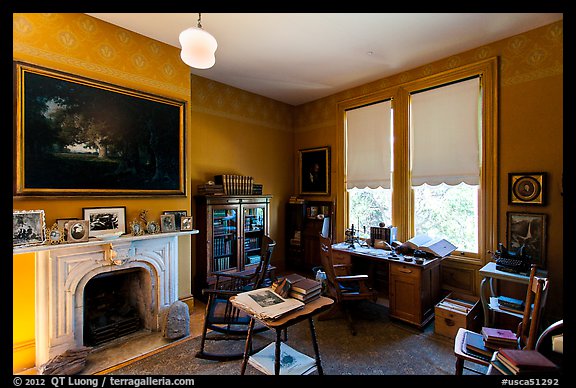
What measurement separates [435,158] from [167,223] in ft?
12.5

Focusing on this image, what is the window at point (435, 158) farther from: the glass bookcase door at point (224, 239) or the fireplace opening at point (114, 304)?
the fireplace opening at point (114, 304)

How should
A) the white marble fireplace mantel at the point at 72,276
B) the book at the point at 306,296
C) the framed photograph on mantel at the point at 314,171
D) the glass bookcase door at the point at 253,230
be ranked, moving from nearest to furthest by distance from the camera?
the book at the point at 306,296 → the white marble fireplace mantel at the point at 72,276 → the glass bookcase door at the point at 253,230 → the framed photograph on mantel at the point at 314,171

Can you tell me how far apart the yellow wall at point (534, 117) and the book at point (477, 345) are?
176cm

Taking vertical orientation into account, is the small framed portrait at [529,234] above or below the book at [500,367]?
above

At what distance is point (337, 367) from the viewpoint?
2344 millimetres

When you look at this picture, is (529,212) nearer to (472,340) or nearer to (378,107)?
(472,340)

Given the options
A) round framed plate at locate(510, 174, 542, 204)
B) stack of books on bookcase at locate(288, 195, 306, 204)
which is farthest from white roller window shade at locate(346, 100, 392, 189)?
round framed plate at locate(510, 174, 542, 204)

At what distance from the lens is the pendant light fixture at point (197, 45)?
77.9 inches

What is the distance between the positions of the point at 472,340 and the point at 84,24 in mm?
4619

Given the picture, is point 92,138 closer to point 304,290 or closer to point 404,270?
point 304,290

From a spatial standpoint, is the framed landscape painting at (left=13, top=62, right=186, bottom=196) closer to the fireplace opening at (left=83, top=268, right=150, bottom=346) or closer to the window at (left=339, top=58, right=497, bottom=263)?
the fireplace opening at (left=83, top=268, right=150, bottom=346)

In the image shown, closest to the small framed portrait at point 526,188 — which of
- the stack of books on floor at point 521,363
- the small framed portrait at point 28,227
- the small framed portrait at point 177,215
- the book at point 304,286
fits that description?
the stack of books on floor at point 521,363

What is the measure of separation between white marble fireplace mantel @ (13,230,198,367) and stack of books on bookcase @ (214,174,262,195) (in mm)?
1363

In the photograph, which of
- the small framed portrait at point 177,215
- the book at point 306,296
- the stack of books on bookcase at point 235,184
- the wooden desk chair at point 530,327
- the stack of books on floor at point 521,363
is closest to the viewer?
the stack of books on floor at point 521,363
